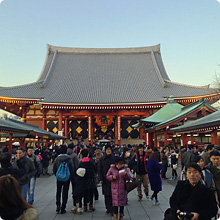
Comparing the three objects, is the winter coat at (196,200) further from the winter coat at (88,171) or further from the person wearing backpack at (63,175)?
the person wearing backpack at (63,175)

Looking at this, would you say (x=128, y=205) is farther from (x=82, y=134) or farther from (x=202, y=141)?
(x=82, y=134)

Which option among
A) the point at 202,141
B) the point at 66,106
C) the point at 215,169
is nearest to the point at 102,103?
the point at 66,106

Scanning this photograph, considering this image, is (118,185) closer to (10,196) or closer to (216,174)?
(216,174)

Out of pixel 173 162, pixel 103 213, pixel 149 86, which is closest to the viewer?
pixel 103 213

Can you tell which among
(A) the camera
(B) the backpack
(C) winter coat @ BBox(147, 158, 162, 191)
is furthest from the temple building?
(A) the camera

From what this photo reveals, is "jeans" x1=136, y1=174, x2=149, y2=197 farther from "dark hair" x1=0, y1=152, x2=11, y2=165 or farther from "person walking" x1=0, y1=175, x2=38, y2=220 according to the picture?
"person walking" x1=0, y1=175, x2=38, y2=220

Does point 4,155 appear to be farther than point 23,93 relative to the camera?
No

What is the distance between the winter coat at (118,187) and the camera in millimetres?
4859

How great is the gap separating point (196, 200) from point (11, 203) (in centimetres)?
A: 187

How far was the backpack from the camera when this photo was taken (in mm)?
5598

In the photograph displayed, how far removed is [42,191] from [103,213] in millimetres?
3545

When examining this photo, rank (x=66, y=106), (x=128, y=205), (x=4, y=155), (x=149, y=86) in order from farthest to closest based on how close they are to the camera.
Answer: (x=149, y=86)
(x=66, y=106)
(x=128, y=205)
(x=4, y=155)

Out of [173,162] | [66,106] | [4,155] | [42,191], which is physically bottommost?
[42,191]

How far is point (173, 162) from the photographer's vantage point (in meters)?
10.0
